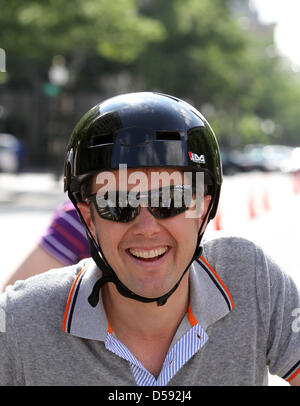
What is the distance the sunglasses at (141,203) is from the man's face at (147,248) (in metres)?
0.01

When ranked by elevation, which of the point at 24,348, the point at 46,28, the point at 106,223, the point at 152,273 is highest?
the point at 46,28

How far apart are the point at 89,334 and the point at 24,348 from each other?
0.60 ft

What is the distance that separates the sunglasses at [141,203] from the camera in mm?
1973

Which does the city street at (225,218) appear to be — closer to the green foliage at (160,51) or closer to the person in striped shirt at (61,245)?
the person in striped shirt at (61,245)

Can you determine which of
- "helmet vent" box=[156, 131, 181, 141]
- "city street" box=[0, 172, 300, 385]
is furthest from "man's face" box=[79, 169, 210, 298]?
"city street" box=[0, 172, 300, 385]

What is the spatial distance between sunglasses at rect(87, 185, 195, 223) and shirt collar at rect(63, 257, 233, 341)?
0.21 meters

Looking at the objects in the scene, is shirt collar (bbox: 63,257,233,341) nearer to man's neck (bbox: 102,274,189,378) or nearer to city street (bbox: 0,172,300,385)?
man's neck (bbox: 102,274,189,378)

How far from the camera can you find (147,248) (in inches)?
76.7

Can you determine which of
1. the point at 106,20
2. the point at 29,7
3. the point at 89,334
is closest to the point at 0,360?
the point at 89,334

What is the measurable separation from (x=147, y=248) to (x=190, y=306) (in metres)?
0.25

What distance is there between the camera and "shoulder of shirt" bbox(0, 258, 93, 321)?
191 cm

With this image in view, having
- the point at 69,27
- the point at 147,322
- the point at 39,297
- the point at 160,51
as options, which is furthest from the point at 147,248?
Answer: the point at 160,51

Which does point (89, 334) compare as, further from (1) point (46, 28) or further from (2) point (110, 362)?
(1) point (46, 28)
